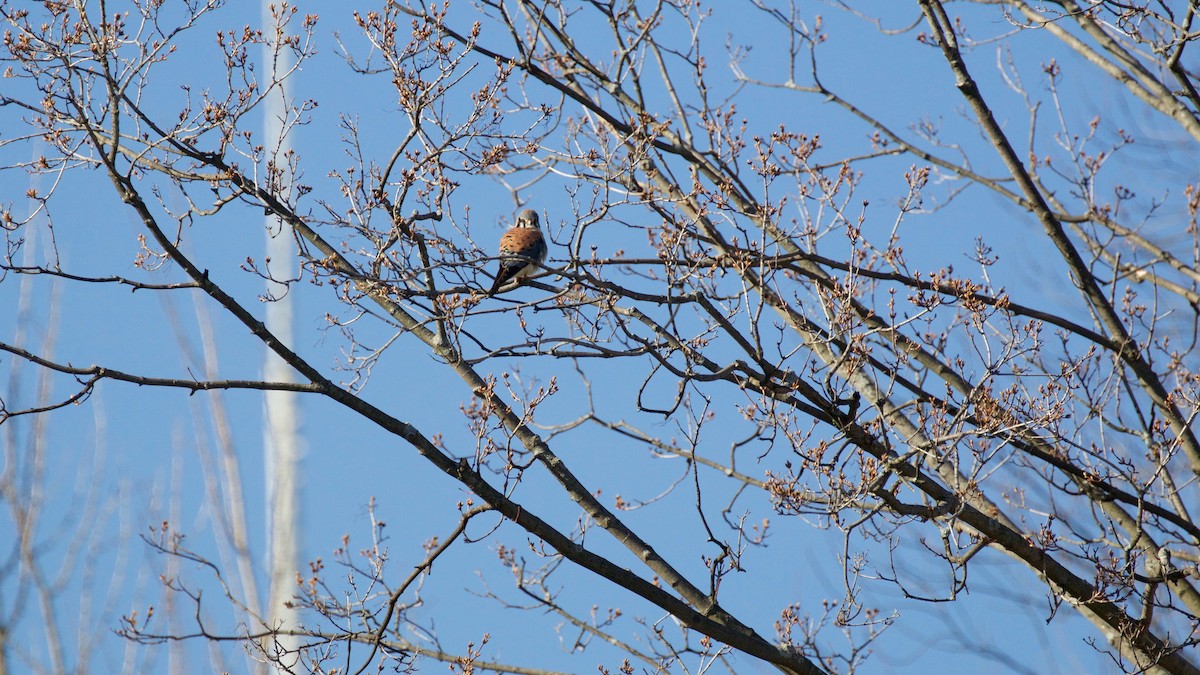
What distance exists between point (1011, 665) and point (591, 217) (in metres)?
3.71

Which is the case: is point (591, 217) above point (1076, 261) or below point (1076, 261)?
below

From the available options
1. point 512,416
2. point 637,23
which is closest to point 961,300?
point 512,416

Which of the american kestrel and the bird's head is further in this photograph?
the bird's head

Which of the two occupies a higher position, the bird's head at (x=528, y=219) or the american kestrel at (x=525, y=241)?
the bird's head at (x=528, y=219)

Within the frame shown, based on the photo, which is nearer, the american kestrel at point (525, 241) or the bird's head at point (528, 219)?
the american kestrel at point (525, 241)

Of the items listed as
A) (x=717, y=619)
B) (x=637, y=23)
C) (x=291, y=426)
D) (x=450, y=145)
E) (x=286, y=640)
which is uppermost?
(x=637, y=23)

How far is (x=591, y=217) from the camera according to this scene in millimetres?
4238

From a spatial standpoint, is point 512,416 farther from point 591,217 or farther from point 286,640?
point 286,640

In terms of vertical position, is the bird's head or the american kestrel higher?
the bird's head

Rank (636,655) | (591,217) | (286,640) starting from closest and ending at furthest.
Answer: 1. (591,217)
2. (286,640)
3. (636,655)

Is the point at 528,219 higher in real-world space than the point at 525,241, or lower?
higher

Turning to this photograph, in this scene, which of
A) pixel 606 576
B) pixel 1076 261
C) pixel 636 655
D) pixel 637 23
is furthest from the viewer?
pixel 637 23

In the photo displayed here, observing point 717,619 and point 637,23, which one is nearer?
point 717,619

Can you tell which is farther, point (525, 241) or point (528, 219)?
point (528, 219)
